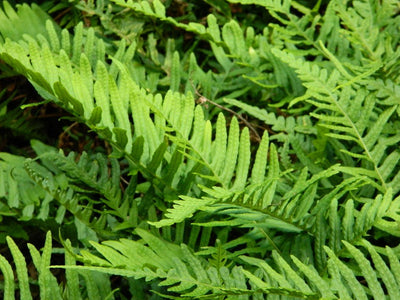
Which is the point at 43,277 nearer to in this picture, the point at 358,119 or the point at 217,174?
the point at 217,174

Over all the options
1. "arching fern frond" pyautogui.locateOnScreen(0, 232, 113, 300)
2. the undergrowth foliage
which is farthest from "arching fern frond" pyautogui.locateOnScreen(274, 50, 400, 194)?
"arching fern frond" pyautogui.locateOnScreen(0, 232, 113, 300)

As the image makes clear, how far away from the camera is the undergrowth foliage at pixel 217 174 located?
842mm

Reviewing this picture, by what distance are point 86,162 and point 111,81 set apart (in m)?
0.25

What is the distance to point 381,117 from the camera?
1.03 metres

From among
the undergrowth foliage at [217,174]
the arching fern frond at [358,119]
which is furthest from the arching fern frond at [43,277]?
the arching fern frond at [358,119]

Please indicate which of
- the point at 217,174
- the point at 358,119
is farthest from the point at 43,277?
the point at 358,119

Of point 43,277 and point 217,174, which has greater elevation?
point 217,174

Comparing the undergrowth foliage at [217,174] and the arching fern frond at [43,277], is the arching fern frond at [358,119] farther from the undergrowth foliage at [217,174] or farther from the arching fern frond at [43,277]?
the arching fern frond at [43,277]

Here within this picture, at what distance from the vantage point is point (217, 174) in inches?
38.7

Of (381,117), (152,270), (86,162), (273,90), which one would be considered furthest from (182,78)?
(152,270)

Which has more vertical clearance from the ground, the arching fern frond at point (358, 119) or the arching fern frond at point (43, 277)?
the arching fern frond at point (358, 119)

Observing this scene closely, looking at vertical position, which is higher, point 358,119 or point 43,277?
point 358,119

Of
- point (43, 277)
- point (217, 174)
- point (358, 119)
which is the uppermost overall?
point (358, 119)

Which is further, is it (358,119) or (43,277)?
(358,119)
